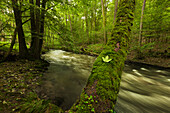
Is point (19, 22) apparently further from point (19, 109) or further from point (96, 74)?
point (96, 74)

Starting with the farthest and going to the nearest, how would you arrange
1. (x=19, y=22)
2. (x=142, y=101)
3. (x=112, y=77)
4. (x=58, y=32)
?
1. (x=58, y=32)
2. (x=19, y=22)
3. (x=142, y=101)
4. (x=112, y=77)

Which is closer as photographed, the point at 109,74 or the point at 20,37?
the point at 109,74

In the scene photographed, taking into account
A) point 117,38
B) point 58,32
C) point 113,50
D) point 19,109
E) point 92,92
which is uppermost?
point 58,32

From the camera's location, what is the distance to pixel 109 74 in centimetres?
161

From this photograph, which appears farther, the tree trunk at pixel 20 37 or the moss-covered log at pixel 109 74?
the tree trunk at pixel 20 37

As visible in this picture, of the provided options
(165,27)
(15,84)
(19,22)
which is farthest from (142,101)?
(165,27)

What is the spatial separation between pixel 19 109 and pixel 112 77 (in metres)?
2.55

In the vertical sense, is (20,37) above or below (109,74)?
above

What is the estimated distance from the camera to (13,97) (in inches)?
105

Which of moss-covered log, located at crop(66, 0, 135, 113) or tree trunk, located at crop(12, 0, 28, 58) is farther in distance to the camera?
tree trunk, located at crop(12, 0, 28, 58)

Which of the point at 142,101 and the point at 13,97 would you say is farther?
the point at 142,101

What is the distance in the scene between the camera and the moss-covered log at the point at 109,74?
4.31 feet

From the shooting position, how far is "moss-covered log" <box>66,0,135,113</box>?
1315 millimetres

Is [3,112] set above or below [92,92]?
below
